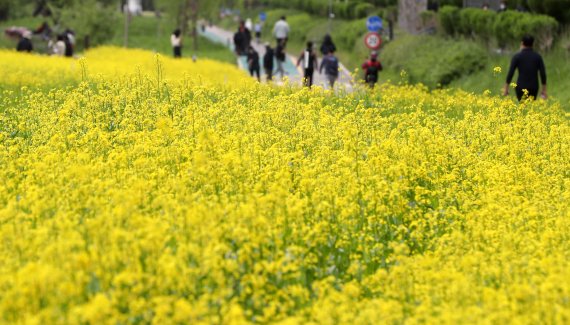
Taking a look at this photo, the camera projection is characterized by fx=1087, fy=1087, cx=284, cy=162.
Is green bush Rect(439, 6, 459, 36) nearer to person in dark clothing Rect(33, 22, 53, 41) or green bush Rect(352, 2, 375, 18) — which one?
green bush Rect(352, 2, 375, 18)

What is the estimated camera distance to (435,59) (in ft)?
102

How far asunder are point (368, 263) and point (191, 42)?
185 feet

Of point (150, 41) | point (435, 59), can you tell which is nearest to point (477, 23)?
point (435, 59)

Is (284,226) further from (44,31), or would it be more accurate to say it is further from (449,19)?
(44,31)

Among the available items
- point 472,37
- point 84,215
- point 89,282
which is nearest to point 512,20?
point 472,37

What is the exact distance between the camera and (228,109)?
656 inches

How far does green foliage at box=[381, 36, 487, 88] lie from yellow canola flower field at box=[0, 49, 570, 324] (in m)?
13.8

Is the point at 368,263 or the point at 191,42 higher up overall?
the point at 368,263

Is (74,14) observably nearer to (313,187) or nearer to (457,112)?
(457,112)

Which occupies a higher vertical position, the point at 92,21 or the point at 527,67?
the point at 527,67

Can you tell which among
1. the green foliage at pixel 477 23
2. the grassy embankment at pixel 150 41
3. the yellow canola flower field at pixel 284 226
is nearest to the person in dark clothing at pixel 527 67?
the yellow canola flower field at pixel 284 226

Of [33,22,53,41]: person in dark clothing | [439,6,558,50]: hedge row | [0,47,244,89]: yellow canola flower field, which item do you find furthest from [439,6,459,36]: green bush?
[33,22,53,41]: person in dark clothing

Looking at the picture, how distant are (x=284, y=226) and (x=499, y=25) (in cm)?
2158

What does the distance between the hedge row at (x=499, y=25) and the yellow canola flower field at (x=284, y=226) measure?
1235 cm
